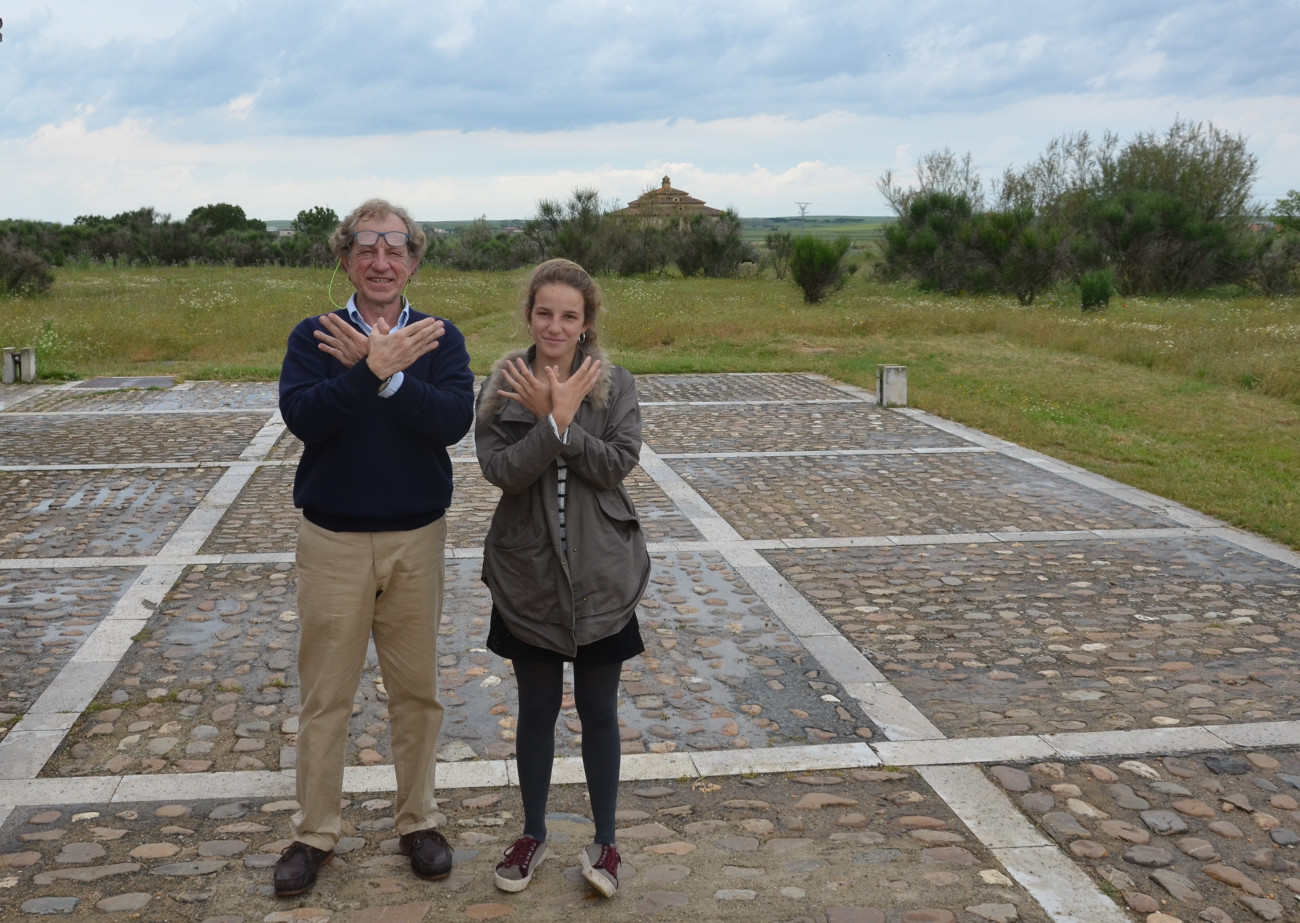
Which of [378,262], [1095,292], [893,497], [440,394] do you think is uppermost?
[1095,292]

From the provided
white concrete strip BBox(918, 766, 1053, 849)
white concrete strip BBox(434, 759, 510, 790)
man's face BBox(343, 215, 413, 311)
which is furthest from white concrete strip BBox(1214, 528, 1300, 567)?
man's face BBox(343, 215, 413, 311)

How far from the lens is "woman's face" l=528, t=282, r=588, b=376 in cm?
309

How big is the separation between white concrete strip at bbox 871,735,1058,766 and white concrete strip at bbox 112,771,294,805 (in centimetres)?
217

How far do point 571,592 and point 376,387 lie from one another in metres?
0.73

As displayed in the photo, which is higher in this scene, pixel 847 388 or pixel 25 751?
pixel 847 388

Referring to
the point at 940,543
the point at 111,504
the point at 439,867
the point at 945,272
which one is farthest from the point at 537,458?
the point at 945,272

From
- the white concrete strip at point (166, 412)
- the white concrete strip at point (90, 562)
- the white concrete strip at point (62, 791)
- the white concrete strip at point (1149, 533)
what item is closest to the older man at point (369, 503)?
the white concrete strip at point (62, 791)

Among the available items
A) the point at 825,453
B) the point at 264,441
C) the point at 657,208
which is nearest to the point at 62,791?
the point at 264,441

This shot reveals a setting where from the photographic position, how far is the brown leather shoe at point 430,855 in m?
3.33

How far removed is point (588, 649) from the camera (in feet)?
10.2

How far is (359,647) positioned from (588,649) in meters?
0.67

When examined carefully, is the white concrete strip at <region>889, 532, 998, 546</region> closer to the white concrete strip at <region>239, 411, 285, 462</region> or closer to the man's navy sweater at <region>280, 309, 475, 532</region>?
the man's navy sweater at <region>280, 309, 475, 532</region>

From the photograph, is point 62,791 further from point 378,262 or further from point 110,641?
point 378,262

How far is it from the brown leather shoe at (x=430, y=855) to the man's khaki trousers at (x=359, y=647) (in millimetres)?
43
